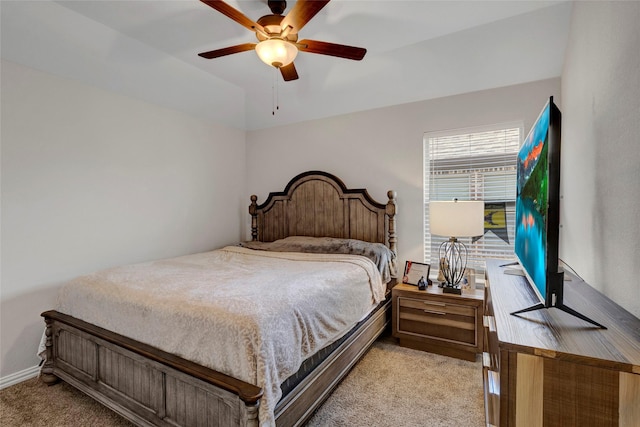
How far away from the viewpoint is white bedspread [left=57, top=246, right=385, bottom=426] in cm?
138

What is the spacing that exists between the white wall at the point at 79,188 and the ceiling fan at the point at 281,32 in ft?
4.98

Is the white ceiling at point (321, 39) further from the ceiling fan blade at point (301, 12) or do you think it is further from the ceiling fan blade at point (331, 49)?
the ceiling fan blade at point (301, 12)

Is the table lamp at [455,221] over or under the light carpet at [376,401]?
over

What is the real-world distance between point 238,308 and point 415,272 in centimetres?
200

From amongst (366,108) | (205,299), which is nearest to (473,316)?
(205,299)

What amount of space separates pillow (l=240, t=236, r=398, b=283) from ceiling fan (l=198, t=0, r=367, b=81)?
173 cm

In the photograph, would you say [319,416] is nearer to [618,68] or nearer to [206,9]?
[618,68]

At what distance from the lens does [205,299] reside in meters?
1.66

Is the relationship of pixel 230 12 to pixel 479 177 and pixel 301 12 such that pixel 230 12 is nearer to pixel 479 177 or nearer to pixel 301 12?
pixel 301 12

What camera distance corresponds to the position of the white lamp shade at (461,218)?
2.47m

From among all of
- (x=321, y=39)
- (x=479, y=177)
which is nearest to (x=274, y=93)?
(x=321, y=39)

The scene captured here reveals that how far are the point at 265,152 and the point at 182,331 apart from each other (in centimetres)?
313

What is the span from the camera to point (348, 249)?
10.0 ft

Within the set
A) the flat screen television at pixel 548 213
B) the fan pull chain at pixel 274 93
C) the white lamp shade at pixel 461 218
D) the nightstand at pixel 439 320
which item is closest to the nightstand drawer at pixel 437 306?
the nightstand at pixel 439 320
